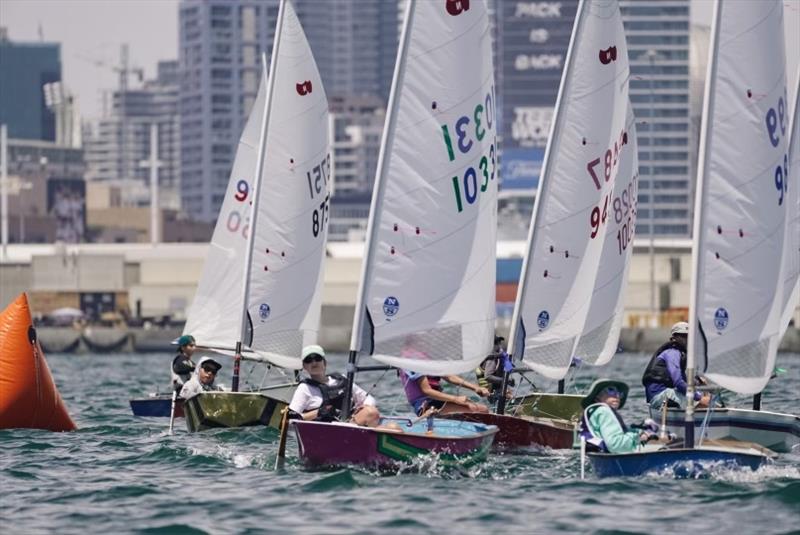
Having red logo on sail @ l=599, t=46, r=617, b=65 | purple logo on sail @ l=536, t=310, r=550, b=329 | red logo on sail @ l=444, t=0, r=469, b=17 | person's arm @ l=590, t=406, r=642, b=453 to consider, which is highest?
red logo on sail @ l=444, t=0, r=469, b=17

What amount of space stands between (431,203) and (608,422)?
3.46 metres

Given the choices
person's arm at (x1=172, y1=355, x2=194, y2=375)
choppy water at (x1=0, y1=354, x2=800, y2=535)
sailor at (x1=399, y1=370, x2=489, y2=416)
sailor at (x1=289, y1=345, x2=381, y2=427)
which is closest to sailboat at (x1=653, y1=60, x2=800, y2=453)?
choppy water at (x1=0, y1=354, x2=800, y2=535)

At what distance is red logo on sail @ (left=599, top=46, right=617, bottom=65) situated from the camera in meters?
25.5

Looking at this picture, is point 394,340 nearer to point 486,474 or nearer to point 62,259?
point 486,474

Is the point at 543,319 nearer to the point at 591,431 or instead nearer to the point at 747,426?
the point at 747,426

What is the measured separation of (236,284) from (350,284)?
69.6 meters

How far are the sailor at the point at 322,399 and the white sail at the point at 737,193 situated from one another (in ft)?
10.7

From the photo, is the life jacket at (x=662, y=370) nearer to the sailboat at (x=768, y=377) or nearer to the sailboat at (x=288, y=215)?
the sailboat at (x=768, y=377)

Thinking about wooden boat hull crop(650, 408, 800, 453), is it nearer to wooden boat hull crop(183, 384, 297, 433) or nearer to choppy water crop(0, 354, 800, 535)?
choppy water crop(0, 354, 800, 535)

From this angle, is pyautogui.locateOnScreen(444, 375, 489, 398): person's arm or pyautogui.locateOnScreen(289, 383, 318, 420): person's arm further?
pyautogui.locateOnScreen(444, 375, 489, 398): person's arm

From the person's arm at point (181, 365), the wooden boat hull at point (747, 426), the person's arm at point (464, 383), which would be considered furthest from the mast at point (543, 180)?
the person's arm at point (181, 365)

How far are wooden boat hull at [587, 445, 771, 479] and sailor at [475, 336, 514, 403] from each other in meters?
5.22

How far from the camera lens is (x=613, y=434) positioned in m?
18.9

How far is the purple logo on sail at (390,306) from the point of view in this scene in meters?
20.8
